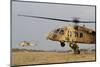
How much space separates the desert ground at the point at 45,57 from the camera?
2.42 m

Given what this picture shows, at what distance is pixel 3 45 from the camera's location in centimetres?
236

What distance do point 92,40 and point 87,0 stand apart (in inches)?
20.8

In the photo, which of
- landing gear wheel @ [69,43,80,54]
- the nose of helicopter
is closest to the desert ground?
landing gear wheel @ [69,43,80,54]

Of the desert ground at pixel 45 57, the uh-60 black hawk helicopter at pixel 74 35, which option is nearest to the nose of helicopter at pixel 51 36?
the uh-60 black hawk helicopter at pixel 74 35

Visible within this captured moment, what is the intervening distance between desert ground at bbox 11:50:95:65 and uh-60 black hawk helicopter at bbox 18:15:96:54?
0.31ft

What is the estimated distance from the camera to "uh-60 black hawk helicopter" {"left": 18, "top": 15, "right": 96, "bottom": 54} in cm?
262

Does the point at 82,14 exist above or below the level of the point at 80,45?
above

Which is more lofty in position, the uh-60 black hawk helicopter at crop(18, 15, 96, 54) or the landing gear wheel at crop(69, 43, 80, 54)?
the uh-60 black hawk helicopter at crop(18, 15, 96, 54)

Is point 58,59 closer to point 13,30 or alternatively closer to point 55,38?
point 55,38

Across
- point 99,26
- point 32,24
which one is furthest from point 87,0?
point 32,24

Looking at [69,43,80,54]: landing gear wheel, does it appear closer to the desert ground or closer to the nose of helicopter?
the desert ground

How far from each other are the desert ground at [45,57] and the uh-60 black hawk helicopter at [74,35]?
9 centimetres

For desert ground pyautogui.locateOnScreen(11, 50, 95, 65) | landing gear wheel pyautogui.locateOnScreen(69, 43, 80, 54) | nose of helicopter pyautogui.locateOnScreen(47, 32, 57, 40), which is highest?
nose of helicopter pyautogui.locateOnScreen(47, 32, 57, 40)

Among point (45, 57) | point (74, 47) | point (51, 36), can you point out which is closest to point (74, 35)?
point (74, 47)
